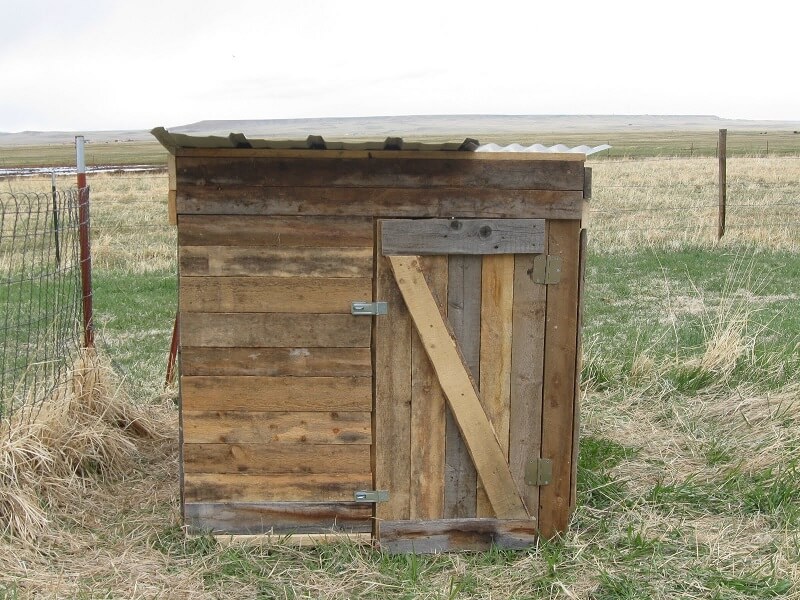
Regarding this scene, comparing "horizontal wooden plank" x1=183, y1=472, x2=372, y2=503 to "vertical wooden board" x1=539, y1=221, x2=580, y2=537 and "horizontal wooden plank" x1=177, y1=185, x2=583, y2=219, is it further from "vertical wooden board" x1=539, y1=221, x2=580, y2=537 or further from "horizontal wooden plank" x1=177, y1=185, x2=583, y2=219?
"horizontal wooden plank" x1=177, y1=185, x2=583, y2=219

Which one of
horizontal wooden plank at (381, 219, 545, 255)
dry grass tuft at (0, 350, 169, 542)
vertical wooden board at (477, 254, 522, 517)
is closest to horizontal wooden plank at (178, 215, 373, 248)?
horizontal wooden plank at (381, 219, 545, 255)

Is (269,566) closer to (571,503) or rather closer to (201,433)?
(201,433)

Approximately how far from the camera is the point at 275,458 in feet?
14.5

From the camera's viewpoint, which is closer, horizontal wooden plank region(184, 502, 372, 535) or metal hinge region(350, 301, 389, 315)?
metal hinge region(350, 301, 389, 315)

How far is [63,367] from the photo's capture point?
5.67 m

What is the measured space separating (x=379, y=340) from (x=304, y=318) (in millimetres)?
375

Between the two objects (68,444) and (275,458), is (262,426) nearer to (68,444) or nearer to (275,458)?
(275,458)

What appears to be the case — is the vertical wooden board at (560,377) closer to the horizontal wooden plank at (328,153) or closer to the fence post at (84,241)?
the horizontal wooden plank at (328,153)

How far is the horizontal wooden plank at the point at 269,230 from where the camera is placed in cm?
423

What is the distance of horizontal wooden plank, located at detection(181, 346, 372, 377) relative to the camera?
4.33 metres

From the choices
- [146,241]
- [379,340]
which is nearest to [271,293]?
[379,340]

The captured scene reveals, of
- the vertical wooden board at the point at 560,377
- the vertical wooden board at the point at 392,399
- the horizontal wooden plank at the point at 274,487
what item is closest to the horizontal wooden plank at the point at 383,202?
the vertical wooden board at the point at 560,377

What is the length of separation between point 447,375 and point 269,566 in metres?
1.23

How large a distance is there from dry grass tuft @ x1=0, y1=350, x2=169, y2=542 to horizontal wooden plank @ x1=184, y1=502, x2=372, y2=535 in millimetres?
817
